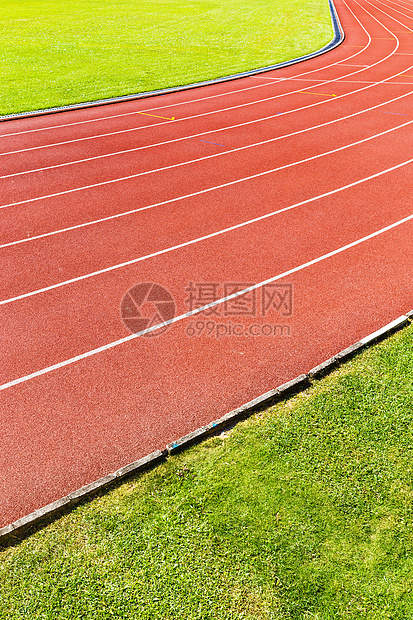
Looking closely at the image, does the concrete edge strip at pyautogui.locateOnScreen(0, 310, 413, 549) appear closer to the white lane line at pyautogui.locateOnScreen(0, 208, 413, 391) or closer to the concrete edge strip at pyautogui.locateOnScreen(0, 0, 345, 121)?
the white lane line at pyautogui.locateOnScreen(0, 208, 413, 391)

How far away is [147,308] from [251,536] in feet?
12.4

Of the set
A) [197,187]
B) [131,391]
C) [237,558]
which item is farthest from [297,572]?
[197,187]

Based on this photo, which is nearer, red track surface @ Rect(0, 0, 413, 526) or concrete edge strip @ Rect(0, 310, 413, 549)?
concrete edge strip @ Rect(0, 310, 413, 549)

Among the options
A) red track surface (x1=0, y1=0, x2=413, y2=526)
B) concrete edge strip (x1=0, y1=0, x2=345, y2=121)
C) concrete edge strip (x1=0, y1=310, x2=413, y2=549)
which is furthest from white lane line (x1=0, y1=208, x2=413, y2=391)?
concrete edge strip (x1=0, y1=0, x2=345, y2=121)

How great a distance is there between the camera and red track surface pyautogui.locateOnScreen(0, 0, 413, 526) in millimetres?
5574

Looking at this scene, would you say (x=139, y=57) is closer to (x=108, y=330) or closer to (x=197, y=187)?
(x=197, y=187)

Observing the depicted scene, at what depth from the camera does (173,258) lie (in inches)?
334

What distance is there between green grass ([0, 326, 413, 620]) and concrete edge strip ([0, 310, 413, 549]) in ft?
0.31

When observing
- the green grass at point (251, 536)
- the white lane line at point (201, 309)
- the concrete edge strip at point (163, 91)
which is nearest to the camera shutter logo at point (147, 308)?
the white lane line at point (201, 309)

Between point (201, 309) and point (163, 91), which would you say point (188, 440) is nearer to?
point (201, 309)

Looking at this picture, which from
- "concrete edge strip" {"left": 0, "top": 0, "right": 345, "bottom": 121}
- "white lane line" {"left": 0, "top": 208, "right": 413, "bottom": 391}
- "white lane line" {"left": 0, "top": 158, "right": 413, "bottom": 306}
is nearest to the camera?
"white lane line" {"left": 0, "top": 208, "right": 413, "bottom": 391}

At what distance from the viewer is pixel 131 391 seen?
5863 millimetres

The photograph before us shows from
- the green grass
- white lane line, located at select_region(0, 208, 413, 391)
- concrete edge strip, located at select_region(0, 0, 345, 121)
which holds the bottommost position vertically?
the green grass

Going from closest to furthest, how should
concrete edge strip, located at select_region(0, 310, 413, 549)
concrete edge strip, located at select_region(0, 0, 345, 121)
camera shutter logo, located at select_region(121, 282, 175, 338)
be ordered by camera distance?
concrete edge strip, located at select_region(0, 310, 413, 549) < camera shutter logo, located at select_region(121, 282, 175, 338) < concrete edge strip, located at select_region(0, 0, 345, 121)
